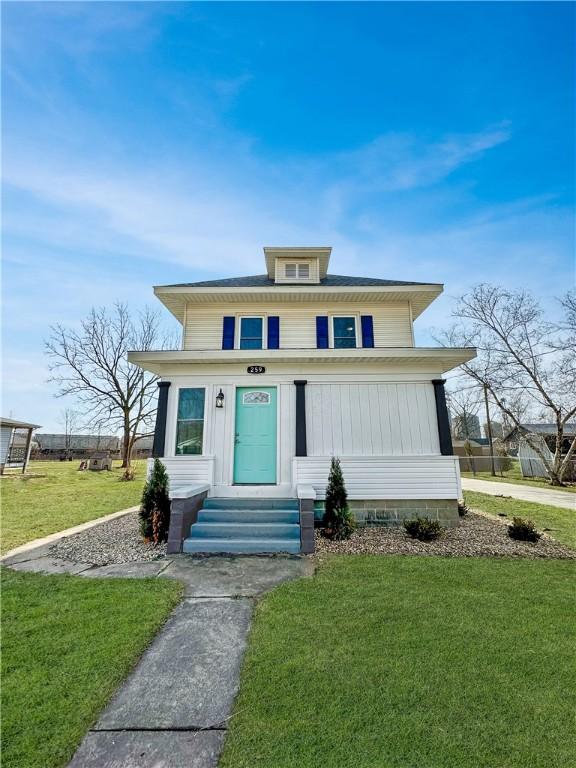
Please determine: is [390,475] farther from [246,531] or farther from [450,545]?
[246,531]

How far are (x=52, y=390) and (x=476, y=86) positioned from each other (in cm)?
2791

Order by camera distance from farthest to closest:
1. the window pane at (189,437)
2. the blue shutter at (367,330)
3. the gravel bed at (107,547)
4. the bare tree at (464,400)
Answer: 1. the bare tree at (464,400)
2. the blue shutter at (367,330)
3. the window pane at (189,437)
4. the gravel bed at (107,547)

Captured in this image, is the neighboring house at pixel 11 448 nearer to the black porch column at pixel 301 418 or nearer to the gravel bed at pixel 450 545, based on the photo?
the black porch column at pixel 301 418

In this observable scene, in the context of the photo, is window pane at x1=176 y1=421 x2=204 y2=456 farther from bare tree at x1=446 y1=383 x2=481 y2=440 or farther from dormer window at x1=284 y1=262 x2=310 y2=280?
bare tree at x1=446 y1=383 x2=481 y2=440

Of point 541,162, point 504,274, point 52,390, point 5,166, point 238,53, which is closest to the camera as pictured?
point 5,166

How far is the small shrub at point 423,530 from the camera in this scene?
6.08 m

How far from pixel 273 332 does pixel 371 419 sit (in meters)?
3.71

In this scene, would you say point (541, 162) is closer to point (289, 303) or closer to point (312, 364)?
point (289, 303)

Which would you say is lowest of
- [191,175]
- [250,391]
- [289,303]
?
[250,391]

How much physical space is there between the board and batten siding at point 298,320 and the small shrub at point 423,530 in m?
4.76

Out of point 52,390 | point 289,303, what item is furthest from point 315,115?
point 52,390

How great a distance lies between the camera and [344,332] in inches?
366

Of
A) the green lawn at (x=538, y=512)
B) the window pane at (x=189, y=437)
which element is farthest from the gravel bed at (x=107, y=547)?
the green lawn at (x=538, y=512)

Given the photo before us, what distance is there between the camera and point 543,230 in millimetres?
12031
